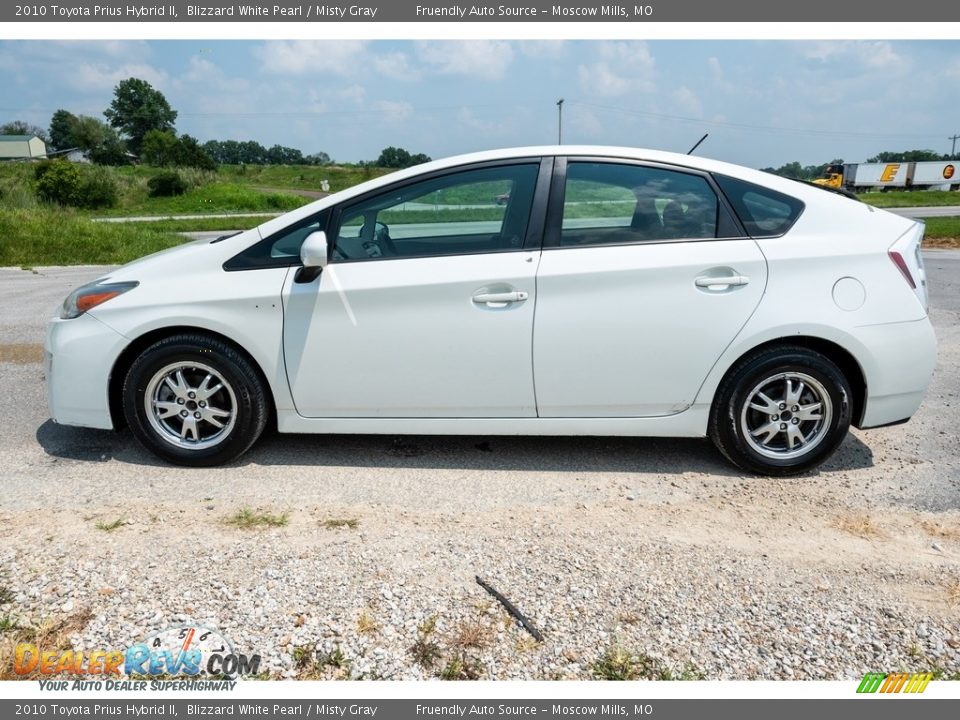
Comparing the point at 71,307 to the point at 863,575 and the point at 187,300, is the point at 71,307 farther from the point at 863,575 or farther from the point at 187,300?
the point at 863,575

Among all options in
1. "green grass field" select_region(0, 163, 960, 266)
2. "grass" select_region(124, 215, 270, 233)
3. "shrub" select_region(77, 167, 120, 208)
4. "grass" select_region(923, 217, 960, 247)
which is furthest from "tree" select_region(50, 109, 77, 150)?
"grass" select_region(923, 217, 960, 247)

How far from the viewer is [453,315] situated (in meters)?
3.75

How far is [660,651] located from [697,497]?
1.41m

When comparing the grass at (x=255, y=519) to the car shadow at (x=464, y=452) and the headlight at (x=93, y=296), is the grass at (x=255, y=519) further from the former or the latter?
the headlight at (x=93, y=296)

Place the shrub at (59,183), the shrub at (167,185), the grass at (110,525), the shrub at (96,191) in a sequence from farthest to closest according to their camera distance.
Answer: the shrub at (167,185)
the shrub at (96,191)
the shrub at (59,183)
the grass at (110,525)

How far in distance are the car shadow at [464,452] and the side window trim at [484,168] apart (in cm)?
117

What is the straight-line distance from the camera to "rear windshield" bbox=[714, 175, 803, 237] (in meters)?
3.82

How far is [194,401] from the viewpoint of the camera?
393 cm

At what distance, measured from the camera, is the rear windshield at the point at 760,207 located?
151 inches

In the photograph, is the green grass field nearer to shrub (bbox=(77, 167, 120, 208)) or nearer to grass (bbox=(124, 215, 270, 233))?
grass (bbox=(124, 215, 270, 233))

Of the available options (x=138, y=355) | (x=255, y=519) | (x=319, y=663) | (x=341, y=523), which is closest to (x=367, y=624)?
(x=319, y=663)

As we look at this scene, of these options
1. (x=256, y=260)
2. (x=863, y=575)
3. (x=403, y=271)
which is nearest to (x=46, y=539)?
(x=256, y=260)

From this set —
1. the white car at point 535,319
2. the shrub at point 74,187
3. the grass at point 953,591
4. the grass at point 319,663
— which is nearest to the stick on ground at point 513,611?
the grass at point 319,663

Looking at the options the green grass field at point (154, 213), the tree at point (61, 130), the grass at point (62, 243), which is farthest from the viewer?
the tree at point (61, 130)
